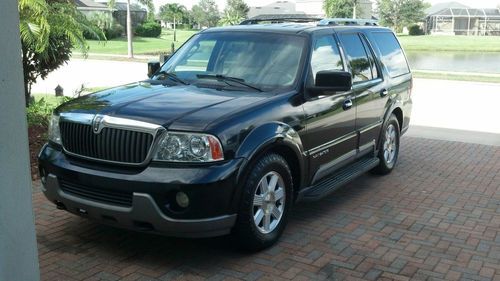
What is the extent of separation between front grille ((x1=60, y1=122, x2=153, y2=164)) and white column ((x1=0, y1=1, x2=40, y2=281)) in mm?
1201

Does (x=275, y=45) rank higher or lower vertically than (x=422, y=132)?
higher

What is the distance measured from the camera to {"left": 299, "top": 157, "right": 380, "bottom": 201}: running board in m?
5.05

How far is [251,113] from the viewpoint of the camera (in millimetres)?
4309

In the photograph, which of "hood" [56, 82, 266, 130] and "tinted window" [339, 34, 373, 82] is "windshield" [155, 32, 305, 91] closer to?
"hood" [56, 82, 266, 130]

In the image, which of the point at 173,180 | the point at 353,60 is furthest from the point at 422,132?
the point at 173,180

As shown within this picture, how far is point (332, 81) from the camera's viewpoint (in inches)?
193

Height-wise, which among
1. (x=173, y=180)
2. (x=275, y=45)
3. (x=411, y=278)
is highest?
(x=275, y=45)

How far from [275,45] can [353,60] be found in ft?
3.73

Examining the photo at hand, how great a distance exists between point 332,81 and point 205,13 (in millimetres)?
105019

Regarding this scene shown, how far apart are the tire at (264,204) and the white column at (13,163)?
5.60 feet

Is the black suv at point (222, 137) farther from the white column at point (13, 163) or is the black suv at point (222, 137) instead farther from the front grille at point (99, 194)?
the white column at point (13, 163)

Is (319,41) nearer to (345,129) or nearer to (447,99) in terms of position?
(345,129)

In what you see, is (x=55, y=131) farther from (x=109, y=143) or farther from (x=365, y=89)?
(x=365, y=89)

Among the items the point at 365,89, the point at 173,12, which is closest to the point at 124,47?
the point at 365,89
